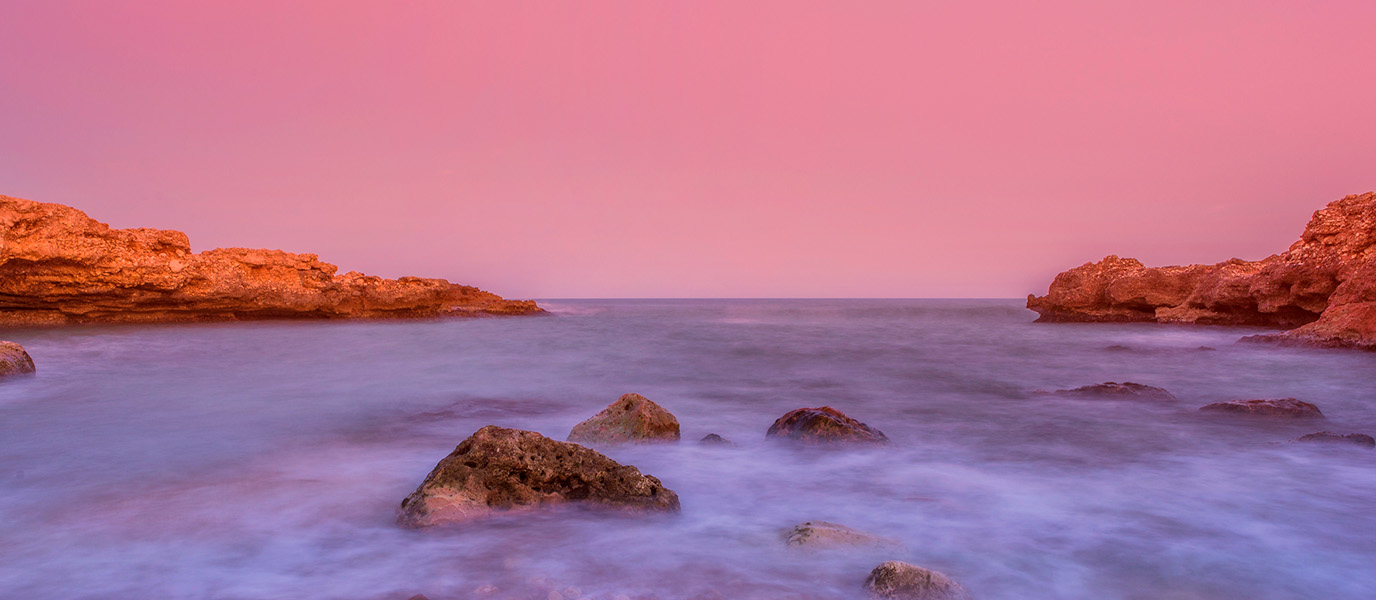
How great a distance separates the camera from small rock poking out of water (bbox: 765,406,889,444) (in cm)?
581

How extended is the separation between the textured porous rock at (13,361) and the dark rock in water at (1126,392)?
615 inches

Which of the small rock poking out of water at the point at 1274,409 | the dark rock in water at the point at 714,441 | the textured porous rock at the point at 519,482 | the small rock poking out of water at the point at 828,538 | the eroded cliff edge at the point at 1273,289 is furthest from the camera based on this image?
the eroded cliff edge at the point at 1273,289

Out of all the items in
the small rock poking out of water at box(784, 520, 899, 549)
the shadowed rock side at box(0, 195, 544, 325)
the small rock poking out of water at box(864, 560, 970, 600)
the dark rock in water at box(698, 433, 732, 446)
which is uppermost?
the shadowed rock side at box(0, 195, 544, 325)

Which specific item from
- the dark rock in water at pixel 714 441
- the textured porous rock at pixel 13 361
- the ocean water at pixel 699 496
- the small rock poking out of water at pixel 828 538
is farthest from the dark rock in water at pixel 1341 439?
the textured porous rock at pixel 13 361

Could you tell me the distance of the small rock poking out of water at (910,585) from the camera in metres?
2.68

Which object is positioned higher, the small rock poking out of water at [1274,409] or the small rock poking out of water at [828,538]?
the small rock poking out of water at [1274,409]

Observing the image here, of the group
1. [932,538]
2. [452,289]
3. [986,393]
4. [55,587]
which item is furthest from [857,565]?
[452,289]

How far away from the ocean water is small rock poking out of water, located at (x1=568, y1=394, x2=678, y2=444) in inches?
7.9

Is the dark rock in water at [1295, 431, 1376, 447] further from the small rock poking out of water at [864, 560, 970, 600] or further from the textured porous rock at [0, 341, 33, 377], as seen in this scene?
the textured porous rock at [0, 341, 33, 377]

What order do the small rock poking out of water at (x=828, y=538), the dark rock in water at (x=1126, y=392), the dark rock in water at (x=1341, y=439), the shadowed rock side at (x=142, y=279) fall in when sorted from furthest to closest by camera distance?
1. the shadowed rock side at (x=142, y=279)
2. the dark rock in water at (x=1126, y=392)
3. the dark rock in water at (x=1341, y=439)
4. the small rock poking out of water at (x=828, y=538)

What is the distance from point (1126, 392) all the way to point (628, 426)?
276 inches

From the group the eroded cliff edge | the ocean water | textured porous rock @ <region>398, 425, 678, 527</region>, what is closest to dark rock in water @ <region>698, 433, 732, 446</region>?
the ocean water

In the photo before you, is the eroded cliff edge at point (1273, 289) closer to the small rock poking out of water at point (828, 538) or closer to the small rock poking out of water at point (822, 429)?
the small rock poking out of water at point (822, 429)

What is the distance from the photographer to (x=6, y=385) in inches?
363
